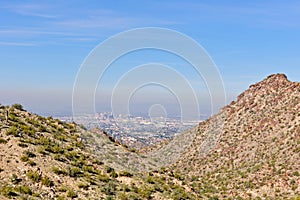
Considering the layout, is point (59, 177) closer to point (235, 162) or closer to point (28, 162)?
point (28, 162)

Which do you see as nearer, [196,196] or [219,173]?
[196,196]

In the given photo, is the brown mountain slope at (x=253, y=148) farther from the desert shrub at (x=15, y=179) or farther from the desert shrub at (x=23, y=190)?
the desert shrub at (x=15, y=179)

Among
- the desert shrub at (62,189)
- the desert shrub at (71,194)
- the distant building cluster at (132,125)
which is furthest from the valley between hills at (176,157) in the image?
the distant building cluster at (132,125)

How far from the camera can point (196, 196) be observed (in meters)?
29.0

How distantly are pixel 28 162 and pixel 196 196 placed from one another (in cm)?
1525

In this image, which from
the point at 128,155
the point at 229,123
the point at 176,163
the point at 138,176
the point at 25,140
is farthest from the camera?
the point at 229,123

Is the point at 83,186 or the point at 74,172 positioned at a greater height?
the point at 74,172

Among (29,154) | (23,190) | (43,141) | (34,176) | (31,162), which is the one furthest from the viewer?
(43,141)

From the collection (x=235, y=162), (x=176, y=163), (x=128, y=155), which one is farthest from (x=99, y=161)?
(x=176, y=163)

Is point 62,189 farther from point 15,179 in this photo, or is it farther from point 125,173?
point 125,173

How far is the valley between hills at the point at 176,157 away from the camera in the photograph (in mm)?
20797

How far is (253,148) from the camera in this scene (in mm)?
55812

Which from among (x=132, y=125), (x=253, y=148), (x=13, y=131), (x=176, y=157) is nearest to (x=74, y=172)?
(x=13, y=131)

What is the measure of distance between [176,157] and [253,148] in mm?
16253
